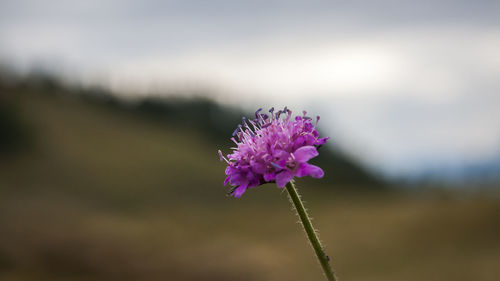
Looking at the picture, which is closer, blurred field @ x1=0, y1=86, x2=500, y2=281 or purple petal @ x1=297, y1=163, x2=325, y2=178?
Result: purple petal @ x1=297, y1=163, x2=325, y2=178

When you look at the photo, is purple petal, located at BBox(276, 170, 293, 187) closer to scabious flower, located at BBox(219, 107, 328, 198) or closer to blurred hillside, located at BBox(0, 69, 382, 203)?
scabious flower, located at BBox(219, 107, 328, 198)

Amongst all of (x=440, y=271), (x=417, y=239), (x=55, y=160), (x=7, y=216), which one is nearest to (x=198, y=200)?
(x=55, y=160)

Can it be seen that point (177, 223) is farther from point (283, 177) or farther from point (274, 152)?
point (283, 177)

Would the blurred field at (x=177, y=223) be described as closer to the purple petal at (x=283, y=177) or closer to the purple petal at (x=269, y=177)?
the purple petal at (x=269, y=177)

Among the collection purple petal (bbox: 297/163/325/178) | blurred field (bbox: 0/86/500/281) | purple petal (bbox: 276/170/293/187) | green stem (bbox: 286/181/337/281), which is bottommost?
green stem (bbox: 286/181/337/281)

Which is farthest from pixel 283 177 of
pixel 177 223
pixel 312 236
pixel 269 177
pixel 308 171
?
pixel 177 223

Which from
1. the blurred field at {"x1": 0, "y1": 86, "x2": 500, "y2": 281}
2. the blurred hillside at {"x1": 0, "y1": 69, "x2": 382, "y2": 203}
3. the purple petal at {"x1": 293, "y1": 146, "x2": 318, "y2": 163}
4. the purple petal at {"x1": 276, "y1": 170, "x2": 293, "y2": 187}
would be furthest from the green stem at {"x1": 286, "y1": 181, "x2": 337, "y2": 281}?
the blurred hillside at {"x1": 0, "y1": 69, "x2": 382, "y2": 203}
